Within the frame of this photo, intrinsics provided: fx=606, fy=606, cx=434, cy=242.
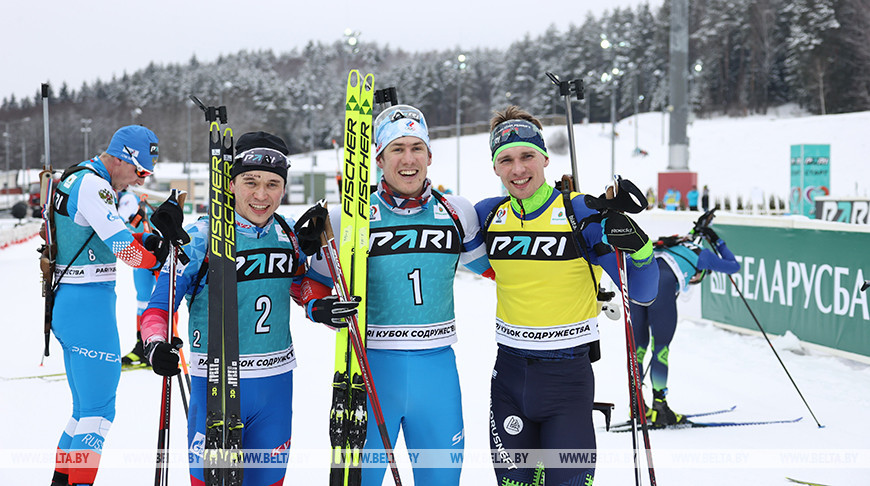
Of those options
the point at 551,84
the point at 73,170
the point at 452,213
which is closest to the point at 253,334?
the point at 452,213

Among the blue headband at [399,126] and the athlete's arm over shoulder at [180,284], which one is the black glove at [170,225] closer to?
the athlete's arm over shoulder at [180,284]

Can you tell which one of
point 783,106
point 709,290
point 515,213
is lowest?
point 709,290

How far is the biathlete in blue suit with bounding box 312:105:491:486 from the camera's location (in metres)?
2.77

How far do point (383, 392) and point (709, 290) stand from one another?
290 inches

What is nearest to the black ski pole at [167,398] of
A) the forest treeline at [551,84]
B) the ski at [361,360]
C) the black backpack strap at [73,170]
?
the ski at [361,360]

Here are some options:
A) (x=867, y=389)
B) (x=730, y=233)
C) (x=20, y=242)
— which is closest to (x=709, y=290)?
(x=730, y=233)

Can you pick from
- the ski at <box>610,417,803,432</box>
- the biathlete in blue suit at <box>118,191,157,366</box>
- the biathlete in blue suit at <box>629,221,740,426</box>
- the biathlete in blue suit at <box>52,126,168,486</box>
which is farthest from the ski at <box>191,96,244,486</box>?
the biathlete in blue suit at <box>629,221,740,426</box>

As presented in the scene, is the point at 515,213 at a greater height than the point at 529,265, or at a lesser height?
greater

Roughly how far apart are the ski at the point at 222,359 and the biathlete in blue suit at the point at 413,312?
17.9 inches

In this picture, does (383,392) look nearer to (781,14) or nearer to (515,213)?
(515,213)

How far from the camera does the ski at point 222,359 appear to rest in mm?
2461

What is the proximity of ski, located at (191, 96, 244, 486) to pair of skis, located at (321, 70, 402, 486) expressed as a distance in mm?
406

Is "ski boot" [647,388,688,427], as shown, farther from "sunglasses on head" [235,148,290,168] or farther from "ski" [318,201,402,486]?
"sunglasses on head" [235,148,290,168]

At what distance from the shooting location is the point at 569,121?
3.43 meters
